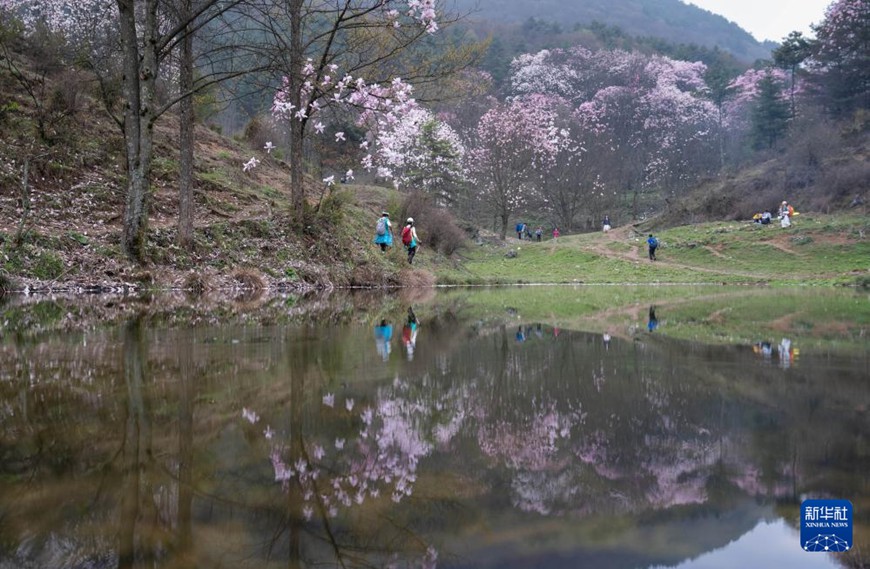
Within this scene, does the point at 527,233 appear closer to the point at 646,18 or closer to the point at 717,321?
the point at 717,321

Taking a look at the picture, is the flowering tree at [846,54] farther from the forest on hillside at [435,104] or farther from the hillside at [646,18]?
the hillside at [646,18]

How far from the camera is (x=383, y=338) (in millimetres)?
6645

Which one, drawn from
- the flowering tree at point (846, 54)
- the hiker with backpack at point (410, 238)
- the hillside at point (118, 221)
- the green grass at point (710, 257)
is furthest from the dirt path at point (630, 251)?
the flowering tree at point (846, 54)

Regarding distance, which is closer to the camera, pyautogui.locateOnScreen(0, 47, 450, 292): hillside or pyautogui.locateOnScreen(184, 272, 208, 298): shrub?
pyautogui.locateOnScreen(0, 47, 450, 292): hillside

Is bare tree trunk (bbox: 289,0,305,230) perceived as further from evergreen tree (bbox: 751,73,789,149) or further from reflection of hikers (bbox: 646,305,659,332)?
evergreen tree (bbox: 751,73,789,149)

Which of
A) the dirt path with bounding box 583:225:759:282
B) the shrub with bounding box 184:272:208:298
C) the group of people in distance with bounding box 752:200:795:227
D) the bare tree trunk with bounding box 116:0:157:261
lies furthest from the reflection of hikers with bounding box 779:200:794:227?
the bare tree trunk with bounding box 116:0:157:261

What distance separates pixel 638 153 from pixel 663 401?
67.9m

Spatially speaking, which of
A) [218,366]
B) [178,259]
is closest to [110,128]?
[178,259]

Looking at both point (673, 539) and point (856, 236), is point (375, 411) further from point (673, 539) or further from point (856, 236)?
point (856, 236)

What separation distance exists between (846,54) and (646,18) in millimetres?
104127

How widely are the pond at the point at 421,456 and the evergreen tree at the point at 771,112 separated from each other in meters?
67.1

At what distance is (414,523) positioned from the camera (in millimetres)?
1967

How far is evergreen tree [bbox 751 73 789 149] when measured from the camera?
6369 cm

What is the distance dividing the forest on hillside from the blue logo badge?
11.9 m
